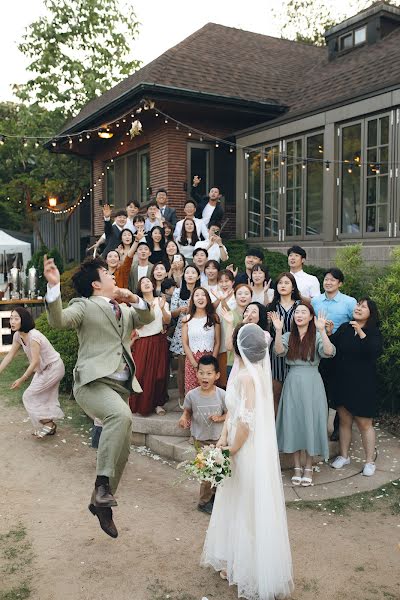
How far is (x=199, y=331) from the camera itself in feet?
21.4

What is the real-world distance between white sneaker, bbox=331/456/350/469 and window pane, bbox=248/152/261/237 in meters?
8.79

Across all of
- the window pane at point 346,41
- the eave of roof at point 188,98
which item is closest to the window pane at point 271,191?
the eave of roof at point 188,98

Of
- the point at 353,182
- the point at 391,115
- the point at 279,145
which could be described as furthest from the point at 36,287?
the point at 391,115

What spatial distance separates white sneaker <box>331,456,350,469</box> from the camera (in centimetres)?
611

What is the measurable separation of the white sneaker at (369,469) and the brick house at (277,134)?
5.08m

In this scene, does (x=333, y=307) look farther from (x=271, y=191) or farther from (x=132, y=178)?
(x=132, y=178)

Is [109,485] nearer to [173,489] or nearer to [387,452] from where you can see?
[173,489]

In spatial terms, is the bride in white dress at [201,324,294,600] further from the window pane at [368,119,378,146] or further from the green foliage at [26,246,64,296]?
the green foliage at [26,246,64,296]

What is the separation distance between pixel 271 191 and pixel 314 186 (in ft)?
4.41

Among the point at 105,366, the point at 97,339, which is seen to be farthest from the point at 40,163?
the point at 105,366

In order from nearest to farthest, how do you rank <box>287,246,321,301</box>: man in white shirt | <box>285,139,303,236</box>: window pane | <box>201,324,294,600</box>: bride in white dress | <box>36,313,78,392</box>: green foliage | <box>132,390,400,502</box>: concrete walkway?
<box>201,324,294,600</box>: bride in white dress < <box>132,390,400,502</box>: concrete walkway < <box>287,246,321,301</box>: man in white shirt < <box>36,313,78,392</box>: green foliage < <box>285,139,303,236</box>: window pane

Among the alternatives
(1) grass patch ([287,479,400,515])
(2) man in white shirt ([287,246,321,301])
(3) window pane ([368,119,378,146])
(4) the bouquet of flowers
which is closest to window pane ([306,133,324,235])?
(3) window pane ([368,119,378,146])

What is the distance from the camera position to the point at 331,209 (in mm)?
11984

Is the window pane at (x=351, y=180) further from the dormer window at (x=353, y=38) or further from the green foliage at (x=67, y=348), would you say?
the green foliage at (x=67, y=348)
